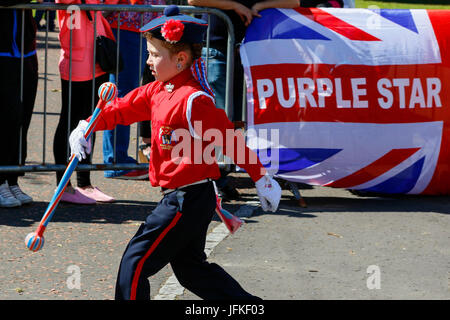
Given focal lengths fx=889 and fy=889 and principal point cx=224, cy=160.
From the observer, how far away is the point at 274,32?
24.0 feet

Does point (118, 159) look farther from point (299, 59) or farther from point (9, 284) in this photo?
point (9, 284)

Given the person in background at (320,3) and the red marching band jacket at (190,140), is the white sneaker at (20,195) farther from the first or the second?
the person in background at (320,3)

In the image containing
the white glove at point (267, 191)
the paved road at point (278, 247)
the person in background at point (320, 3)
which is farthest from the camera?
the person in background at point (320, 3)

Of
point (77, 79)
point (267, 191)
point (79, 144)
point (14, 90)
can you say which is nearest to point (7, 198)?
point (14, 90)

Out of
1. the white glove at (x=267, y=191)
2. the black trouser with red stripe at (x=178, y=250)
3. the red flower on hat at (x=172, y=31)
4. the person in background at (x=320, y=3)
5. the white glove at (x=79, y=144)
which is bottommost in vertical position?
the black trouser with red stripe at (x=178, y=250)

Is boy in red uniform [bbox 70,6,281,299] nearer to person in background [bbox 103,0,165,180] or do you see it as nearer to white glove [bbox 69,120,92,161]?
white glove [bbox 69,120,92,161]

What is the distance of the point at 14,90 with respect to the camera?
684 cm

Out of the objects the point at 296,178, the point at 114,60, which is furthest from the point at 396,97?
the point at 114,60

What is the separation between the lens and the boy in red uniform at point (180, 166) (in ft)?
13.6

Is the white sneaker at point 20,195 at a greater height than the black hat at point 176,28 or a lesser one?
lesser

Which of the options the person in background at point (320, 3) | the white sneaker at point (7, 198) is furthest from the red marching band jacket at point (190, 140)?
the person in background at point (320, 3)

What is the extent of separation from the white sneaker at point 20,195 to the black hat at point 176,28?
2.94 meters

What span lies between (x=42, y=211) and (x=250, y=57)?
2.09m

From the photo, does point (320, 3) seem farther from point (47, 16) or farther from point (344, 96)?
point (47, 16)
